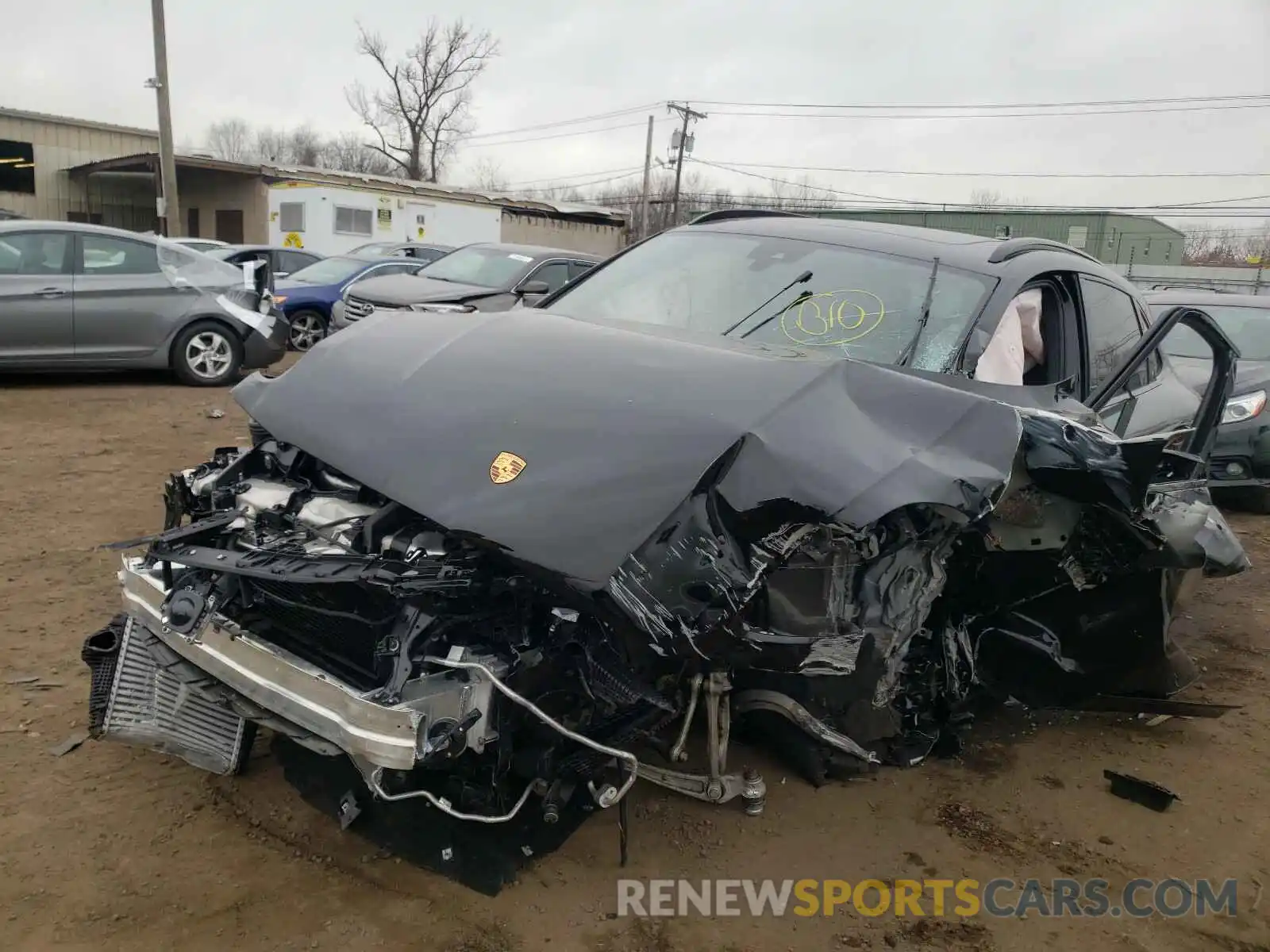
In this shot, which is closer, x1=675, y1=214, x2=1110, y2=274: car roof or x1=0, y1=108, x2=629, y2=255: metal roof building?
x1=675, y1=214, x2=1110, y2=274: car roof

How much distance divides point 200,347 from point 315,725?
7.39 m

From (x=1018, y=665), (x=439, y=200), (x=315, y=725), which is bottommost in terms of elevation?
(x=1018, y=665)

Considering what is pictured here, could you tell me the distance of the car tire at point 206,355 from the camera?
8516mm

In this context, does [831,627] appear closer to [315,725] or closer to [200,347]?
[315,725]

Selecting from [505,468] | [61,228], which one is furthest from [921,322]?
[61,228]

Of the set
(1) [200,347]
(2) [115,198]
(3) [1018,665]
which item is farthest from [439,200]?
(3) [1018,665]

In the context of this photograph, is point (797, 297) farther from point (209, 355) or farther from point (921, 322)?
point (209, 355)

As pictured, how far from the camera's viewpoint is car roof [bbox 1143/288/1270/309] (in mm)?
8008

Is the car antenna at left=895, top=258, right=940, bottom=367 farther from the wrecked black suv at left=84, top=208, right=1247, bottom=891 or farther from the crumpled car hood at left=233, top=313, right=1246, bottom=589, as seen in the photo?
the crumpled car hood at left=233, top=313, right=1246, bottom=589

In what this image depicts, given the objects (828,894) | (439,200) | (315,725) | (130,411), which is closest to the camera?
(315,725)

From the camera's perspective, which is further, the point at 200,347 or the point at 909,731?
the point at 200,347

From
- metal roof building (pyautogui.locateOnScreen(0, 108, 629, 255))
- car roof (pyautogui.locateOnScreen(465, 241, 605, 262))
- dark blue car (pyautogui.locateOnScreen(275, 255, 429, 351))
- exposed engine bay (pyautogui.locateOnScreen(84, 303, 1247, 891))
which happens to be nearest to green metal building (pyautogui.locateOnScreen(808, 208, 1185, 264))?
metal roof building (pyautogui.locateOnScreen(0, 108, 629, 255))

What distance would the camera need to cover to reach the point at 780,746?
3203 millimetres

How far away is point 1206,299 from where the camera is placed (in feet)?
27.2
